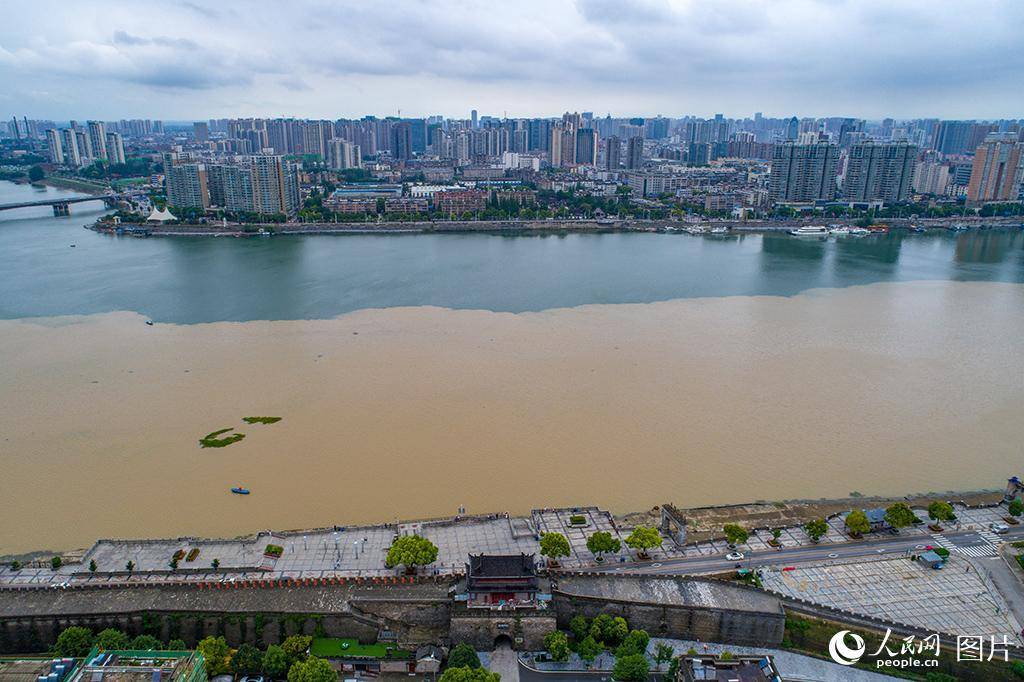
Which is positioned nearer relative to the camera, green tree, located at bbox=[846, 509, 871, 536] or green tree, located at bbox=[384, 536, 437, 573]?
green tree, located at bbox=[384, 536, 437, 573]

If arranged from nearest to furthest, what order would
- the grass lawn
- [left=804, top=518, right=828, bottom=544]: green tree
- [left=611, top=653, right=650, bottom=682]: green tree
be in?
1. [left=611, top=653, right=650, bottom=682]: green tree
2. the grass lawn
3. [left=804, top=518, right=828, bottom=544]: green tree

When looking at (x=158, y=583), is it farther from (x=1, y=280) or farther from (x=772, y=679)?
(x=1, y=280)

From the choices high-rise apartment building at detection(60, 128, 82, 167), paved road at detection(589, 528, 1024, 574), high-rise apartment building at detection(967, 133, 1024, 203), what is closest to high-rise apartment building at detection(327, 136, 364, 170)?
high-rise apartment building at detection(60, 128, 82, 167)

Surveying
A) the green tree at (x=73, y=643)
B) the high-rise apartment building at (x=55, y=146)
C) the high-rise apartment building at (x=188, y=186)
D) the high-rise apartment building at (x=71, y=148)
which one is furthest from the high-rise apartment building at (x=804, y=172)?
the high-rise apartment building at (x=55, y=146)

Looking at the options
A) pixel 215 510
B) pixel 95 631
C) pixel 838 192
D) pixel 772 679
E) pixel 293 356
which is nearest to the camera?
pixel 772 679

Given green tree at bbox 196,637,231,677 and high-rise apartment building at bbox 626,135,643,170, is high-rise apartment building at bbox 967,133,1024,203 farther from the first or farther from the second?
green tree at bbox 196,637,231,677

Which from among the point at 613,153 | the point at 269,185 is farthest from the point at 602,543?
the point at 613,153

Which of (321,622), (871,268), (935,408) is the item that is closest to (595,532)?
(321,622)

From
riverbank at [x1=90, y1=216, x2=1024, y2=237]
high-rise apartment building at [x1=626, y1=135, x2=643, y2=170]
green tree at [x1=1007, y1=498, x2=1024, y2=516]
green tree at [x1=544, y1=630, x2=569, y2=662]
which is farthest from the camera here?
high-rise apartment building at [x1=626, y1=135, x2=643, y2=170]
